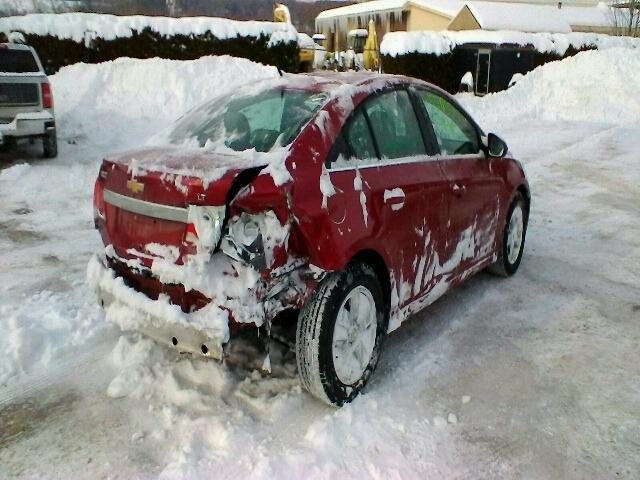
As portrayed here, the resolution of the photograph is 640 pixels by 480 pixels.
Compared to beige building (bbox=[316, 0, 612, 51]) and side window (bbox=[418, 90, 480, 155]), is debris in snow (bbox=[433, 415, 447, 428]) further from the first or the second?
beige building (bbox=[316, 0, 612, 51])

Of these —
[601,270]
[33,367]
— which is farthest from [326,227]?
[601,270]

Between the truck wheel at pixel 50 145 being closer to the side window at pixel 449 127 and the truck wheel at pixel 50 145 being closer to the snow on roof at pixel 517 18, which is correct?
the side window at pixel 449 127

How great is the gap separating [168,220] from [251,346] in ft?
4.24

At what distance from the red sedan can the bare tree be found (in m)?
33.2

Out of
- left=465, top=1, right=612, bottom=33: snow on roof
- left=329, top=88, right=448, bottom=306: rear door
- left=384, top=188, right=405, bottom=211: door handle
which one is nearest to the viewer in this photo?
left=329, top=88, right=448, bottom=306: rear door

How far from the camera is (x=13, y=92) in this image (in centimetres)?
972

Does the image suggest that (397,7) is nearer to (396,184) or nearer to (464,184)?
(464,184)

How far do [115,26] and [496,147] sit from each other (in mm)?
13579

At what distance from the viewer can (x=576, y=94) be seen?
17469mm

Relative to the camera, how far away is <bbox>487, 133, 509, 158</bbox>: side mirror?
15.7 feet

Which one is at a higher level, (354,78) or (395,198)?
(354,78)

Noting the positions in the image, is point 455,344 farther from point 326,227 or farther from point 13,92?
point 13,92

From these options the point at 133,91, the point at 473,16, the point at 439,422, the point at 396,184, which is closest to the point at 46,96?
the point at 133,91

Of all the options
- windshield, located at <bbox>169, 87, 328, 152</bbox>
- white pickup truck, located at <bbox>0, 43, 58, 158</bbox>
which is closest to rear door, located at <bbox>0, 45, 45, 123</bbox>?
white pickup truck, located at <bbox>0, 43, 58, 158</bbox>
